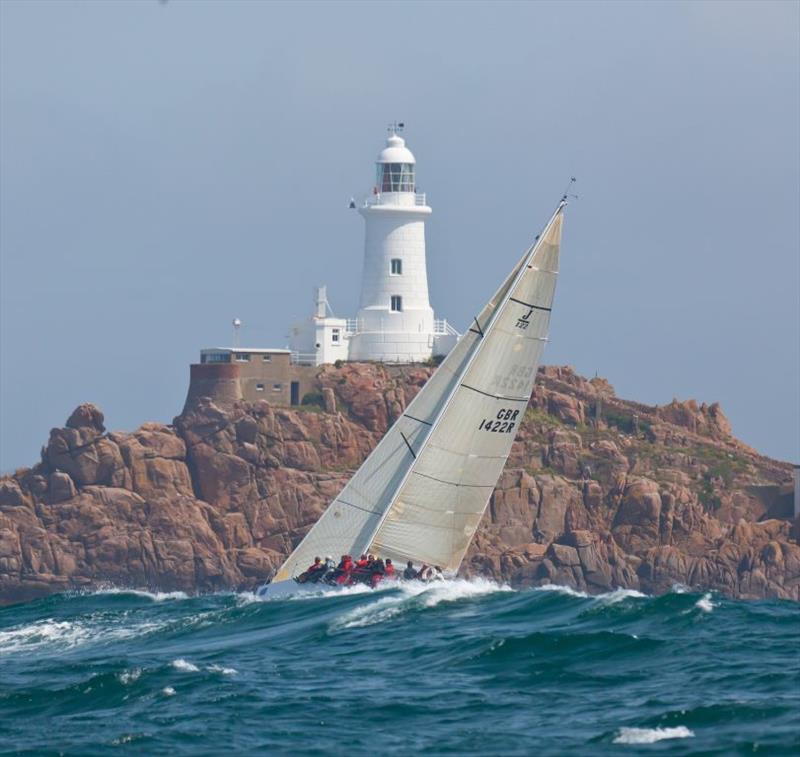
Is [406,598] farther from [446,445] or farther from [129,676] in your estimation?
[129,676]

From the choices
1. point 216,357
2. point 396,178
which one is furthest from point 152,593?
point 396,178

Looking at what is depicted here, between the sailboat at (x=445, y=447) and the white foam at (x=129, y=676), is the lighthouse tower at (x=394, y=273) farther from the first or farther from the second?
the white foam at (x=129, y=676)

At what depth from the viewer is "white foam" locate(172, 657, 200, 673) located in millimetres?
34994

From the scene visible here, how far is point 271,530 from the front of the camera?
73625mm

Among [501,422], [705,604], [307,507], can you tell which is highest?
[501,422]

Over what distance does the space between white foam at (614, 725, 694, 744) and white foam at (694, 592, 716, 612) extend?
11.4m

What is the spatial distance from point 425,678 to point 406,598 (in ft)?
33.8

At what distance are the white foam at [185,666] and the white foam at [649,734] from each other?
1002 centimetres

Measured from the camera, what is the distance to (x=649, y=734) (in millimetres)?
27438

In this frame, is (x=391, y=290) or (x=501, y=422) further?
(x=391, y=290)

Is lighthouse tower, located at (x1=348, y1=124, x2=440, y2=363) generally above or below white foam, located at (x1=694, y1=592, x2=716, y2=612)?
above

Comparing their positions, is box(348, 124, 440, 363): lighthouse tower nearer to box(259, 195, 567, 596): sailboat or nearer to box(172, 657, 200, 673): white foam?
box(259, 195, 567, 596): sailboat

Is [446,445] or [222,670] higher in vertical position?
[446,445]

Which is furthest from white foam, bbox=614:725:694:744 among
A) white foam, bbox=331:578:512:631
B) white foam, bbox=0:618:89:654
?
white foam, bbox=0:618:89:654
